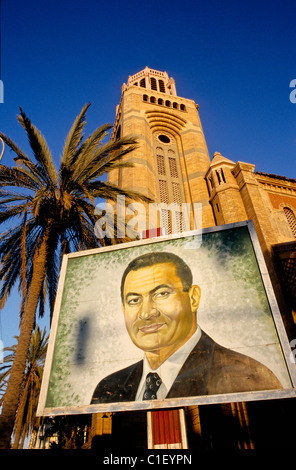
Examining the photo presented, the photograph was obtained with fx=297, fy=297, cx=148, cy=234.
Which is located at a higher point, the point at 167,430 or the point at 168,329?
the point at 168,329

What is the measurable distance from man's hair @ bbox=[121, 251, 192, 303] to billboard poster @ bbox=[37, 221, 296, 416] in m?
0.03

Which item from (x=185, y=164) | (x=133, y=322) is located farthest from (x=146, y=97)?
(x=133, y=322)

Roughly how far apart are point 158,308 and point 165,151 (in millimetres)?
15971

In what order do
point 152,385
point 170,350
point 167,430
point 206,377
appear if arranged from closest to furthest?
point 206,377
point 152,385
point 170,350
point 167,430

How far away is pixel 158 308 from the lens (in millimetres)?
6672

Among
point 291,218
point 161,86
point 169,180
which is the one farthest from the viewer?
point 161,86

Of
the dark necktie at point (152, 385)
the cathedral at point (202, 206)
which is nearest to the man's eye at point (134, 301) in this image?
the dark necktie at point (152, 385)

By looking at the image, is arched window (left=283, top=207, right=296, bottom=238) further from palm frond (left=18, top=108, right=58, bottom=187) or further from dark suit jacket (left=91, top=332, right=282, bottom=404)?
palm frond (left=18, top=108, right=58, bottom=187)

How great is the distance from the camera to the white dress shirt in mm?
5550

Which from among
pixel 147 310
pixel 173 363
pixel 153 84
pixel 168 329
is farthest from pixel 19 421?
pixel 153 84

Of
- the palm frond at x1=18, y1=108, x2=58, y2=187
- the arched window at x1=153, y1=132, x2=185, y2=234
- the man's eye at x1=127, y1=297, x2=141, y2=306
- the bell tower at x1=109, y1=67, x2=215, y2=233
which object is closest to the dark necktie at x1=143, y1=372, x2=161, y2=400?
the man's eye at x1=127, y1=297, x2=141, y2=306

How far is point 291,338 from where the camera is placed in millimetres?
9492

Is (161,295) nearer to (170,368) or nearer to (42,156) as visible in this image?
(170,368)

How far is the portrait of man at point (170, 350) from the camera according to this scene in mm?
5328
